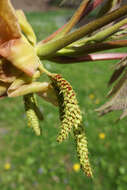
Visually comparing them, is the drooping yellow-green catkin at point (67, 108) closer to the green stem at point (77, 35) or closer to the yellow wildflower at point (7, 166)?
the green stem at point (77, 35)

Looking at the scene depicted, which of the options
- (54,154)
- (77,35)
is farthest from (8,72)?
(54,154)

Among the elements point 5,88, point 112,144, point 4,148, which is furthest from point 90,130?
point 5,88

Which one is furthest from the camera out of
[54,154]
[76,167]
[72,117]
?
[54,154]

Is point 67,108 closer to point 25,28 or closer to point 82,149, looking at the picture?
point 82,149

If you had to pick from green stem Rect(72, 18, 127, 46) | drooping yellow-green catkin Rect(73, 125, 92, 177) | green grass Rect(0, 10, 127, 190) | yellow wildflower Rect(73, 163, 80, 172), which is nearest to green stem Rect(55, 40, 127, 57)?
green stem Rect(72, 18, 127, 46)

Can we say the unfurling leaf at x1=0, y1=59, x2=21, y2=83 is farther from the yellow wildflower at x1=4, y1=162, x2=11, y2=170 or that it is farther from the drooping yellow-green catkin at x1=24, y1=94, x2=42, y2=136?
the yellow wildflower at x1=4, y1=162, x2=11, y2=170

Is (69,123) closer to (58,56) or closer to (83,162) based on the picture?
(83,162)

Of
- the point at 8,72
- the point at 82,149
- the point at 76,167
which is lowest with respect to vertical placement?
the point at 76,167
